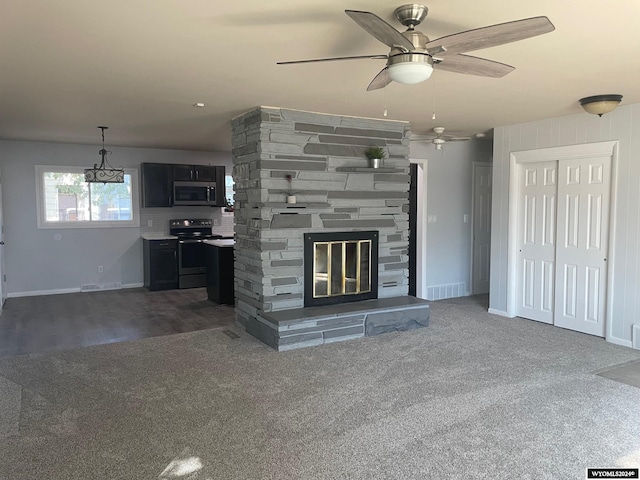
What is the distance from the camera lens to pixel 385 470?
7.95 ft

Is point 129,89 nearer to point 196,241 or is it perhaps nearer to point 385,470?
point 385,470

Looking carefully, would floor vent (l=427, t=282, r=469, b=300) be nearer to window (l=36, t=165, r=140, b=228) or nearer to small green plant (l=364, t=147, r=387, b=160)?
small green plant (l=364, t=147, r=387, b=160)

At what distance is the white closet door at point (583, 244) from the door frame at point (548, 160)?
66 millimetres

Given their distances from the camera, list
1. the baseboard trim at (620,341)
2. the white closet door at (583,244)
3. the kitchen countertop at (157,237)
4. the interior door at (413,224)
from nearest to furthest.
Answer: the baseboard trim at (620,341) → the white closet door at (583,244) → the interior door at (413,224) → the kitchen countertop at (157,237)

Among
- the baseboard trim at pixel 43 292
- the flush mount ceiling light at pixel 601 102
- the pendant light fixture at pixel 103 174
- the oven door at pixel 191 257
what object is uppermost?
the flush mount ceiling light at pixel 601 102

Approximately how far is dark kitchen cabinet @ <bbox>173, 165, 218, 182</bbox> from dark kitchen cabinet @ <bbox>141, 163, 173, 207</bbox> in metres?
0.11

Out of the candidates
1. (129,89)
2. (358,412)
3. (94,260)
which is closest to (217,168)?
(94,260)

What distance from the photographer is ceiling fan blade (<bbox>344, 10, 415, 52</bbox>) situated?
186 centimetres

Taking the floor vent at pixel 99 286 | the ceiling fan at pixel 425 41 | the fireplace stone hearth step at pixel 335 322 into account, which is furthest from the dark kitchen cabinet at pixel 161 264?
the ceiling fan at pixel 425 41

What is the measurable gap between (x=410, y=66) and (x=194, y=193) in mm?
6511

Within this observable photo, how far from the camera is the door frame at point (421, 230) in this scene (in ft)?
21.9

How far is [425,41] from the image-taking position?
2.24 meters

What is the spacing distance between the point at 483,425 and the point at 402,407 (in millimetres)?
524

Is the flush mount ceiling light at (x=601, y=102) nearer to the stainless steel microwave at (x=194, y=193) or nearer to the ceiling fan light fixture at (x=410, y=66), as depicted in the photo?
the ceiling fan light fixture at (x=410, y=66)
